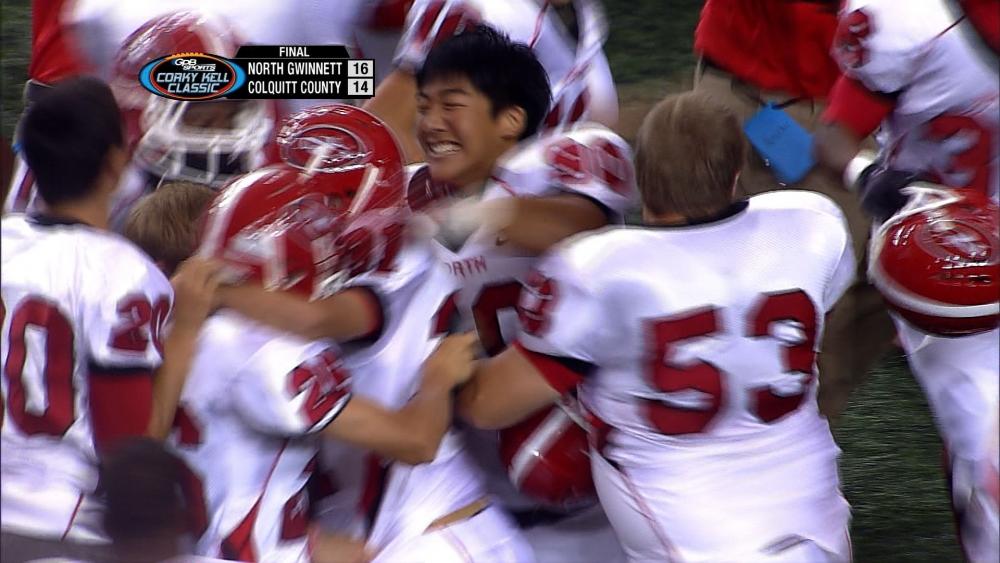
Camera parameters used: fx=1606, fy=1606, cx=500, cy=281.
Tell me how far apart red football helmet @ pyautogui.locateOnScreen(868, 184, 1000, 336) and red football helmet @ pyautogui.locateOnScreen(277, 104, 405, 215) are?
3.06ft

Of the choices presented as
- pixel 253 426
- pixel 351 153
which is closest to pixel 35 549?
pixel 253 426

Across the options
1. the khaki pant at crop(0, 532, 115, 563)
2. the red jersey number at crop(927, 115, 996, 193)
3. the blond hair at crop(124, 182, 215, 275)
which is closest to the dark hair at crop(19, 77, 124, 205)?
the blond hair at crop(124, 182, 215, 275)

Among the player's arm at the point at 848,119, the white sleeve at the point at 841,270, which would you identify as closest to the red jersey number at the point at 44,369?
the white sleeve at the point at 841,270

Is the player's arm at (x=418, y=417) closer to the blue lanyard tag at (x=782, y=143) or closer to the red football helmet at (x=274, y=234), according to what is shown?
the red football helmet at (x=274, y=234)

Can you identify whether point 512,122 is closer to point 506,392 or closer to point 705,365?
point 506,392

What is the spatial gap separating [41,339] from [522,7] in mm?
1724

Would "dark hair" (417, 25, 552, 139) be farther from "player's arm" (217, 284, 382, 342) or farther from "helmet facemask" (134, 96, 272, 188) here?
"player's arm" (217, 284, 382, 342)

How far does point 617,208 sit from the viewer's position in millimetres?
3129

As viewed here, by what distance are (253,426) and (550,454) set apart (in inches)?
24.4

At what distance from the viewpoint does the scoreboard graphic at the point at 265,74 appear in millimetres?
3477

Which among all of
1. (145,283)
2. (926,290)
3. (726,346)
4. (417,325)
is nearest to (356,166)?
(417,325)

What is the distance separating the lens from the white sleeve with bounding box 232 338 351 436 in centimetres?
262

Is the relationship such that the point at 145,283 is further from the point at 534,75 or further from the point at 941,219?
the point at 941,219

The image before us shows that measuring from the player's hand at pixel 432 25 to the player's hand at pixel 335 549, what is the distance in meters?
1.23
